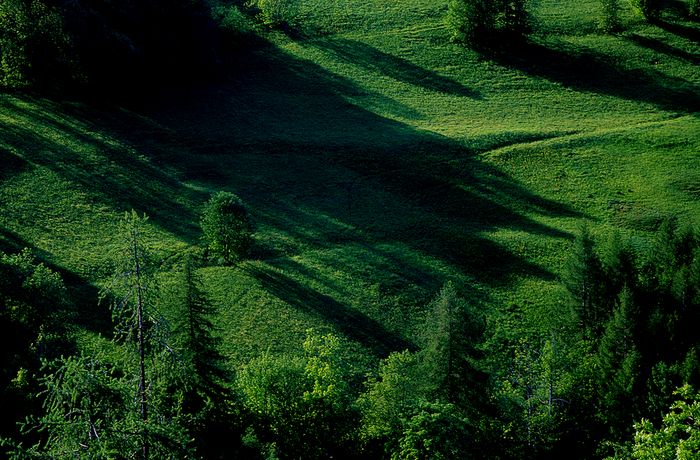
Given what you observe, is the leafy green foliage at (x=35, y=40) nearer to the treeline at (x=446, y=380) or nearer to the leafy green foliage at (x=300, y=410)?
the treeline at (x=446, y=380)

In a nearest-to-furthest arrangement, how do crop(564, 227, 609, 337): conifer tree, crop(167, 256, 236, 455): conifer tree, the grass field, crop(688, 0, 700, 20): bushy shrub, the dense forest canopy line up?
1. the dense forest canopy
2. crop(167, 256, 236, 455): conifer tree
3. crop(564, 227, 609, 337): conifer tree
4. the grass field
5. crop(688, 0, 700, 20): bushy shrub

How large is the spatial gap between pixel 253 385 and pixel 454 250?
95.5 feet

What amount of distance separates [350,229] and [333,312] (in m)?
11.8

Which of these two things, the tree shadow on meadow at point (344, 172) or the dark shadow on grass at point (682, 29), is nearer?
the tree shadow on meadow at point (344, 172)

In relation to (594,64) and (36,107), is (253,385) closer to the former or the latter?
(36,107)

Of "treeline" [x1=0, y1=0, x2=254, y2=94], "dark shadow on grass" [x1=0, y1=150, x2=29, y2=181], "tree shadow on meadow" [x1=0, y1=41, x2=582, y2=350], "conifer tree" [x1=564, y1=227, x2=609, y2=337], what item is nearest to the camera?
"conifer tree" [x1=564, y1=227, x2=609, y2=337]

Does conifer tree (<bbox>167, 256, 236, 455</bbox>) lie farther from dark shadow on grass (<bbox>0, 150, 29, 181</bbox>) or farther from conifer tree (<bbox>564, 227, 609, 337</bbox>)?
dark shadow on grass (<bbox>0, 150, 29, 181</bbox>)

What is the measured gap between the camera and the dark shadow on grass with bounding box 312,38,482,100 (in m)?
89.2

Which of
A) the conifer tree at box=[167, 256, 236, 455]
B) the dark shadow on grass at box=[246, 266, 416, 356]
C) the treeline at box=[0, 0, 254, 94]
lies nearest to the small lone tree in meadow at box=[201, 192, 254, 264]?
the dark shadow on grass at box=[246, 266, 416, 356]

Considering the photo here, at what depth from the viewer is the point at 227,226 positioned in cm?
5897

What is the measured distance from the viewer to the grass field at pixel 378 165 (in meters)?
59.4

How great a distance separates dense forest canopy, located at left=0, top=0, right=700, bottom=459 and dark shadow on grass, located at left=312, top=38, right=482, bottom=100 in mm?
495

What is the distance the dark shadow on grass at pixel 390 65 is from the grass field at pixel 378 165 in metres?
0.27

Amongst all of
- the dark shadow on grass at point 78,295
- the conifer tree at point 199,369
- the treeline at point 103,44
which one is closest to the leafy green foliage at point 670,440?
the conifer tree at point 199,369
